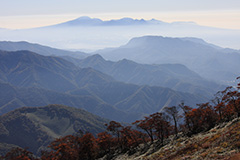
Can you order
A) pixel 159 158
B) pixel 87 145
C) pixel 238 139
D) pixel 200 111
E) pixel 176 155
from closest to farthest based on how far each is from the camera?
pixel 238 139
pixel 176 155
pixel 159 158
pixel 200 111
pixel 87 145

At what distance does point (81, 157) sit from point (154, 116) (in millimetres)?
29653

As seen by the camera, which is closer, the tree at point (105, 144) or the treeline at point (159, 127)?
the treeline at point (159, 127)

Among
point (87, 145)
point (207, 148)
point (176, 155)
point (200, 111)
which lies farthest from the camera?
point (87, 145)

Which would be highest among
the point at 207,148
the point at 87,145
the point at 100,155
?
the point at 207,148

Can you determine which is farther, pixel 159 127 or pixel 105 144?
pixel 105 144

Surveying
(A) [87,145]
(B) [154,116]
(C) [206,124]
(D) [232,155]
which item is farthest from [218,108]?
(A) [87,145]

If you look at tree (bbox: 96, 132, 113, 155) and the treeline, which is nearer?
the treeline

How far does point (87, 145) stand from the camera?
8019 cm

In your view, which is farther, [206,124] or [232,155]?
[206,124]

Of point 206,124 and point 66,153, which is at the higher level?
point 206,124

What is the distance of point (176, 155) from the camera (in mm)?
44875

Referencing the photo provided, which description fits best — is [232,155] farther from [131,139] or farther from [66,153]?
[66,153]

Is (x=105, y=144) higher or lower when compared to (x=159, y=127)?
lower

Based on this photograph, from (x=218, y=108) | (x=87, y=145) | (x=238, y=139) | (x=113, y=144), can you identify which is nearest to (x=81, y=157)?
(x=87, y=145)
